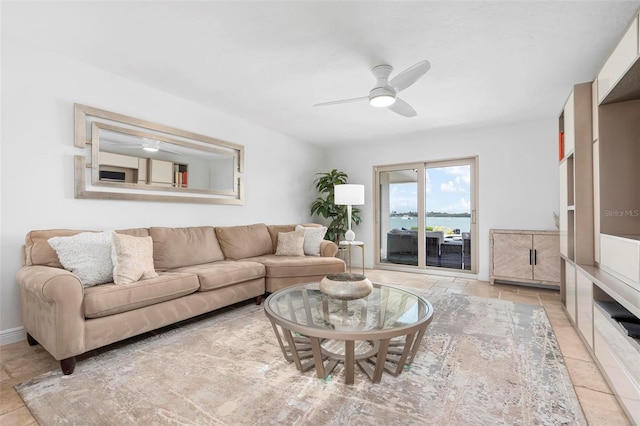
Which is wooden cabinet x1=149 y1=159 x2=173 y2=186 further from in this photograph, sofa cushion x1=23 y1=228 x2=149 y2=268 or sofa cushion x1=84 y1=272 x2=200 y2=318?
sofa cushion x1=84 y1=272 x2=200 y2=318

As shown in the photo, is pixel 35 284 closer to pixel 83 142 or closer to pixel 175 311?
pixel 175 311

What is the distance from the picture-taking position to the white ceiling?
2.01 metres

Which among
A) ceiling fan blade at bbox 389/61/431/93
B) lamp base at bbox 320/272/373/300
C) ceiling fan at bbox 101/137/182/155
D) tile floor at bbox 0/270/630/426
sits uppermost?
ceiling fan blade at bbox 389/61/431/93

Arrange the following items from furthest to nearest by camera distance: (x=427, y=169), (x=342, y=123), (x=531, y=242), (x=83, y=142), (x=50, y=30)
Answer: (x=427, y=169) → (x=342, y=123) → (x=531, y=242) → (x=83, y=142) → (x=50, y=30)

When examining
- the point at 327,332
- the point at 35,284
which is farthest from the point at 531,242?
the point at 35,284

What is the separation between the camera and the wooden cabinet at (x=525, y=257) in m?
3.92

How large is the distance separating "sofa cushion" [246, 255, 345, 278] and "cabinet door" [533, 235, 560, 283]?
2.58 metres

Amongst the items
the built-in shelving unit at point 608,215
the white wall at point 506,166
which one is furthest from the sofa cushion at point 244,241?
the built-in shelving unit at point 608,215

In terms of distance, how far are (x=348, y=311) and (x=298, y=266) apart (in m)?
1.57

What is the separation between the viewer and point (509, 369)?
1.93 m

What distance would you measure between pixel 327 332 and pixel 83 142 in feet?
9.09

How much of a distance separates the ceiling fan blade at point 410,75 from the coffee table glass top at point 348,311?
167 centimetres

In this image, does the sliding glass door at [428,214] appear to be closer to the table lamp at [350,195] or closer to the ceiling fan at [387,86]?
the table lamp at [350,195]

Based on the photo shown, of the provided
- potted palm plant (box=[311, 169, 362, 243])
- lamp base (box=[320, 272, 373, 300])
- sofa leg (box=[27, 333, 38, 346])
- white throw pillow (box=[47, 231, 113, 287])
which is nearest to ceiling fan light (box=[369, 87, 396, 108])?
lamp base (box=[320, 272, 373, 300])
